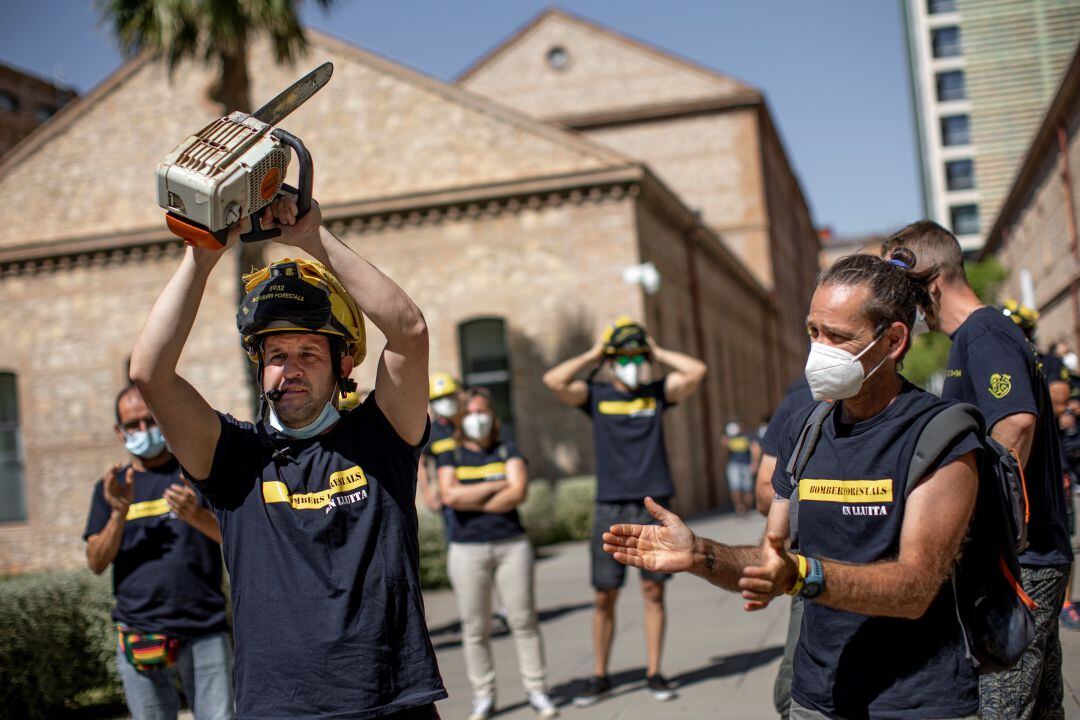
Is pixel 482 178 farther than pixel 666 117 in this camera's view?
No

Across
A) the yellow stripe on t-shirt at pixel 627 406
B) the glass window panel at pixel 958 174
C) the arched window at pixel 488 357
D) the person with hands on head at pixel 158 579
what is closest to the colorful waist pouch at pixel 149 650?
the person with hands on head at pixel 158 579

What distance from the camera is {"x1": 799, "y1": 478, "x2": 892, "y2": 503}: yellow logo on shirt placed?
107 inches

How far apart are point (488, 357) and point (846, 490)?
18.4 meters

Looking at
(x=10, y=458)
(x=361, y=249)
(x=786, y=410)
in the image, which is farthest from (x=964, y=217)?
(x=786, y=410)

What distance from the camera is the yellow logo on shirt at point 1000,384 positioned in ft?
12.2

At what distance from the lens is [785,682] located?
444 centimetres

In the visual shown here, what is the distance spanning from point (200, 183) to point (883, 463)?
178 cm

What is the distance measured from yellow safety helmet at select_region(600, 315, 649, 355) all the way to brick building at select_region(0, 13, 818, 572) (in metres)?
12.0

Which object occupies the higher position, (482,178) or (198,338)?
(482,178)

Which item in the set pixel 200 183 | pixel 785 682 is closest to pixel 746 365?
pixel 785 682

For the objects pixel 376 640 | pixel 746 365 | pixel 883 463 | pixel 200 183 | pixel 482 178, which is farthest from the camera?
pixel 746 365

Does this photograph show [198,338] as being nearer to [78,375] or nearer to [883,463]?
[78,375]

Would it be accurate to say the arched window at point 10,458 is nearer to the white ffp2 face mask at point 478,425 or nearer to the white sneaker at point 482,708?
the white ffp2 face mask at point 478,425

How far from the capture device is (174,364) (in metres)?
2.90
